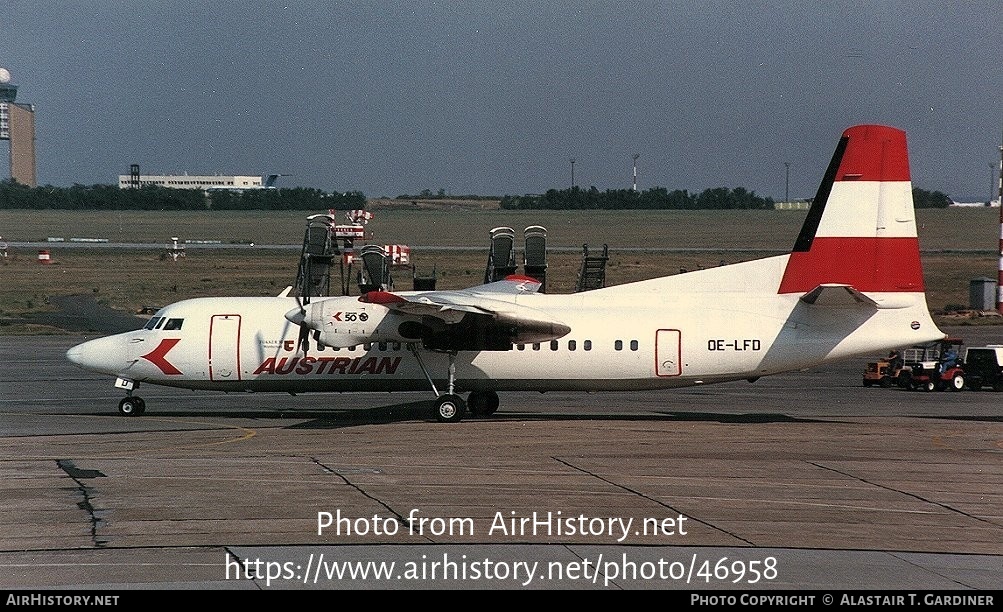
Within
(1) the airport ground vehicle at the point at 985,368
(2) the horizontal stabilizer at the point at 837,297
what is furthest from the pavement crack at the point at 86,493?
(1) the airport ground vehicle at the point at 985,368

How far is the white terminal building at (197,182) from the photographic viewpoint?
8500cm

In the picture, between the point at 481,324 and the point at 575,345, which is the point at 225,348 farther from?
the point at 575,345

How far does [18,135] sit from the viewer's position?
77.4m

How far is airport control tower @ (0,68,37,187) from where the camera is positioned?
246 feet

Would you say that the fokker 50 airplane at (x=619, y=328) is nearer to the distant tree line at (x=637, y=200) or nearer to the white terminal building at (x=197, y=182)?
the distant tree line at (x=637, y=200)

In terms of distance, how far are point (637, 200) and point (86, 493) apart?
2678 inches

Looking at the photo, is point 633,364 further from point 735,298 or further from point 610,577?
point 610,577

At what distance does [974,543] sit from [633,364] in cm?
1187

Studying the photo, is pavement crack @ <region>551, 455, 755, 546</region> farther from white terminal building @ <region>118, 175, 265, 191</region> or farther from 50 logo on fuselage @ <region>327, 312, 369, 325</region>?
white terminal building @ <region>118, 175, 265, 191</region>

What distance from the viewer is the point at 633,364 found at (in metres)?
23.9

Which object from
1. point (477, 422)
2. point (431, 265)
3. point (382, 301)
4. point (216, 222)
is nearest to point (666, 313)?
point (477, 422)

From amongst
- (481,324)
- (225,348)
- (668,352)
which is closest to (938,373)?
(668,352)

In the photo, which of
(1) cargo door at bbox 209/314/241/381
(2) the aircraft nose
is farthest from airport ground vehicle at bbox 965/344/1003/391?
(2) the aircraft nose

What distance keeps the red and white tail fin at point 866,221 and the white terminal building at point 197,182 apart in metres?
67.0
